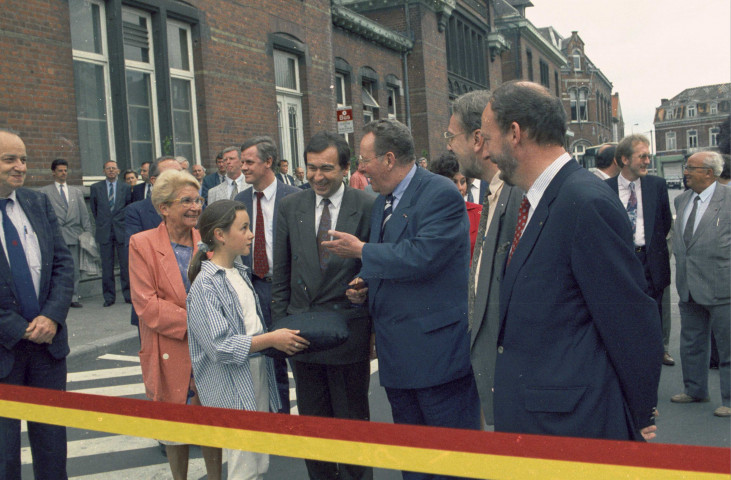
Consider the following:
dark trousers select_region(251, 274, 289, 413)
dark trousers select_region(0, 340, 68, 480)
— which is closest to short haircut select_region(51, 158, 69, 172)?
dark trousers select_region(251, 274, 289, 413)

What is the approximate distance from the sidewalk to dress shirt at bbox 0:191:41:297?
369 cm

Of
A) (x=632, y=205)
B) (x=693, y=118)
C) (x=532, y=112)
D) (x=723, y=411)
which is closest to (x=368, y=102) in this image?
(x=632, y=205)

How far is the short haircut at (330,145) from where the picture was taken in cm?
351

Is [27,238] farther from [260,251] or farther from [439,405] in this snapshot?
[439,405]

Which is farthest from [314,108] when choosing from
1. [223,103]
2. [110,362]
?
[110,362]

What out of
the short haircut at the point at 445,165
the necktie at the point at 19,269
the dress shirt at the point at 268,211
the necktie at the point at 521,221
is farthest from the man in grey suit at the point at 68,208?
the necktie at the point at 521,221

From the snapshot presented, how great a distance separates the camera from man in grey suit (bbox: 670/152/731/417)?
184 inches

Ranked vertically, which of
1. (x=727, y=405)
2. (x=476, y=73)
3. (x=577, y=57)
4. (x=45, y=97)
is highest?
(x=476, y=73)

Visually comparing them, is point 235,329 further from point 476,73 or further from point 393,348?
point 476,73

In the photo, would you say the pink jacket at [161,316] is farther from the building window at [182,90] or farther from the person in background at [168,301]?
the building window at [182,90]

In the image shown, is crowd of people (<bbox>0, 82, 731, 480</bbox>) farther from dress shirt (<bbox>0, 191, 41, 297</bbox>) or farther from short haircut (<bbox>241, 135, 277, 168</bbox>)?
short haircut (<bbox>241, 135, 277, 168</bbox>)

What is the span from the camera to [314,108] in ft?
52.1

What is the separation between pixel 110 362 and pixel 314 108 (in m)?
10.2

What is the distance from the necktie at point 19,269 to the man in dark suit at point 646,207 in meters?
4.43
